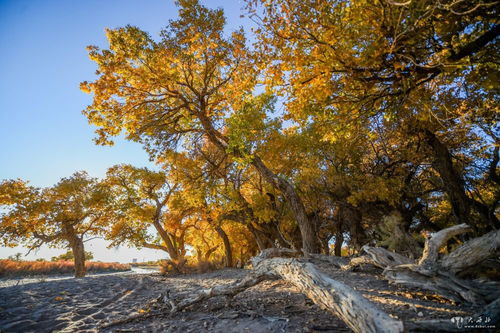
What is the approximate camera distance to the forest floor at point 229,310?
3259mm

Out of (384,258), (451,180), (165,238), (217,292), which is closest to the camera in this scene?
(217,292)

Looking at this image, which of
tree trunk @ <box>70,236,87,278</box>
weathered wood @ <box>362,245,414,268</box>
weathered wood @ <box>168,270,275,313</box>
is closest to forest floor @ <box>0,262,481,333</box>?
weathered wood @ <box>168,270,275,313</box>

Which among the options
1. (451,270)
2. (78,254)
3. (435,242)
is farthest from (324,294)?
(78,254)

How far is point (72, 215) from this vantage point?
16562 mm

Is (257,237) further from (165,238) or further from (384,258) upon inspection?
(384,258)

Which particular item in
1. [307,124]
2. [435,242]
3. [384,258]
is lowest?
[384,258]

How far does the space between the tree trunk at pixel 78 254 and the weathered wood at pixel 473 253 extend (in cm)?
2104

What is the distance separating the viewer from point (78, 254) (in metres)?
16.8

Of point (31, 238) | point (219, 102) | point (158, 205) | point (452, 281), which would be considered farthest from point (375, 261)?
point (31, 238)

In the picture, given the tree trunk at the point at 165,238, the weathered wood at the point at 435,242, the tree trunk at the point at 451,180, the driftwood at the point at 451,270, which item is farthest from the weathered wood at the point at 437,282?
the tree trunk at the point at 165,238

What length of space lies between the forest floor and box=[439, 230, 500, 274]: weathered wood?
937 millimetres

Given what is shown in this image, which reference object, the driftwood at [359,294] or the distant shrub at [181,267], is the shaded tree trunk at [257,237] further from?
the driftwood at [359,294]

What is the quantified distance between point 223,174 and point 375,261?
27.2 feet

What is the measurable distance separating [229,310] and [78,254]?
60.3ft
